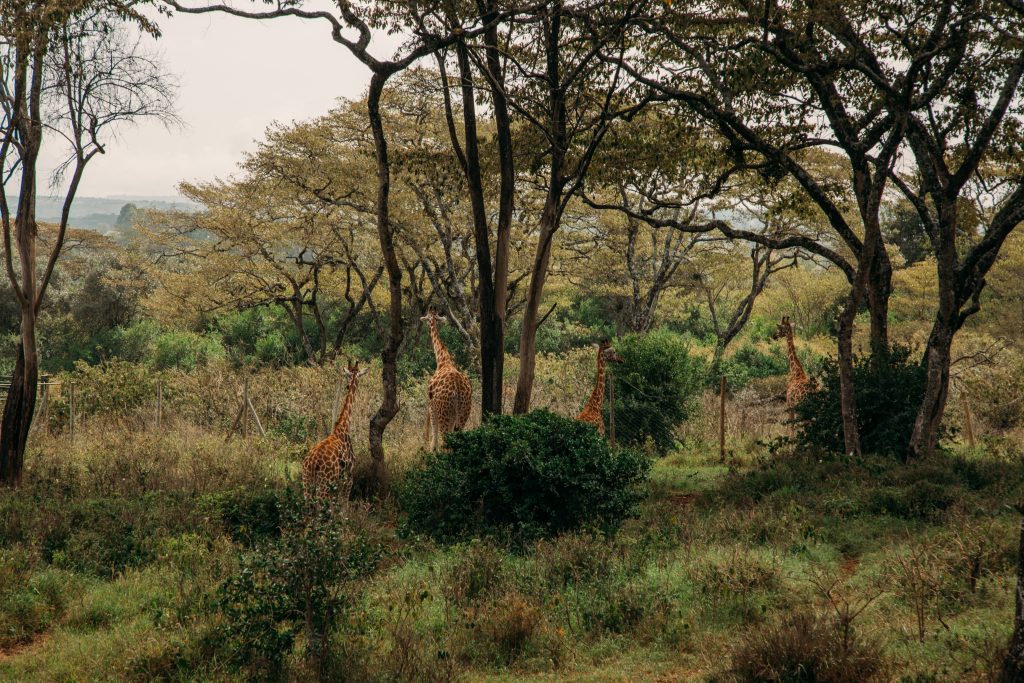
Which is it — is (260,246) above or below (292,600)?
above

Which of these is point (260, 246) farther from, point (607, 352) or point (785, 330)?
point (785, 330)

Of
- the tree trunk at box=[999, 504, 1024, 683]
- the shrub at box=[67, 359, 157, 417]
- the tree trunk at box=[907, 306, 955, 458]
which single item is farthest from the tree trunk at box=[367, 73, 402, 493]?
the tree trunk at box=[999, 504, 1024, 683]

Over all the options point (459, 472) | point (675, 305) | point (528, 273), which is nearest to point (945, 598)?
point (459, 472)

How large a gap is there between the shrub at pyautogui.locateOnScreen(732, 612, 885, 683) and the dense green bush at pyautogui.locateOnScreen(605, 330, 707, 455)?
11.3 meters

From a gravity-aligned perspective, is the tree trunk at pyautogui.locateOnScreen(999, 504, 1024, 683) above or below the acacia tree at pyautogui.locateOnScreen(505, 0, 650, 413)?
below

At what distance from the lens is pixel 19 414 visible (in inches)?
457

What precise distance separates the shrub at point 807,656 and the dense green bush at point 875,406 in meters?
7.65

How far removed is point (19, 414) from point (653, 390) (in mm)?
11290

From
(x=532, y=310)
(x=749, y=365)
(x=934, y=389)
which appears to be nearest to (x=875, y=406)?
(x=934, y=389)

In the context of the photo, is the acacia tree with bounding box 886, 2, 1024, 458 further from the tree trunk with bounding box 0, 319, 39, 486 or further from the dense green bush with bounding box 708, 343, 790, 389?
the dense green bush with bounding box 708, 343, 790, 389

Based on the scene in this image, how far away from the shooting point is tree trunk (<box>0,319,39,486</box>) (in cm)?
1157

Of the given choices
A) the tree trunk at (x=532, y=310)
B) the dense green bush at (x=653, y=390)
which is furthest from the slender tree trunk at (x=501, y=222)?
the dense green bush at (x=653, y=390)

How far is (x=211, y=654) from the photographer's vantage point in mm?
6188

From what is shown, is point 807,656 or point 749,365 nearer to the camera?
point 807,656
